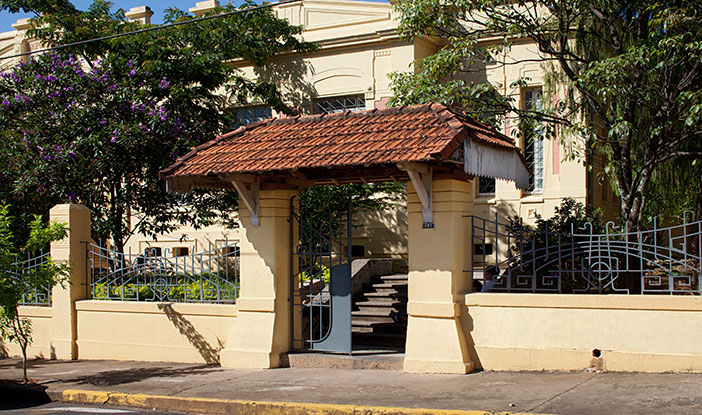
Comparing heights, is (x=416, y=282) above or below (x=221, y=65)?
below

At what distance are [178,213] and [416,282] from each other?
792 cm

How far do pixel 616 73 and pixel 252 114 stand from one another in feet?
37.0

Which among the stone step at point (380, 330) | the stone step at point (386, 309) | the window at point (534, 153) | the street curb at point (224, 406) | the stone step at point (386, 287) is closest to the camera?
the street curb at point (224, 406)

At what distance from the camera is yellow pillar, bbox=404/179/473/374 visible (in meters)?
9.39

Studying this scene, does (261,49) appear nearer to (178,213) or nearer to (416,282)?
(178,213)

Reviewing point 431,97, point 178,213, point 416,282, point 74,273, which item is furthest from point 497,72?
point 74,273

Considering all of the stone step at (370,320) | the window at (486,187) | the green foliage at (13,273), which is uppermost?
Answer: the window at (486,187)

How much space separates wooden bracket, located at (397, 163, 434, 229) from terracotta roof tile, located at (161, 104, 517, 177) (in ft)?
1.08

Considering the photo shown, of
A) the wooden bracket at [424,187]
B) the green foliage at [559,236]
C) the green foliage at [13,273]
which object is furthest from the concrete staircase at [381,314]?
the green foliage at [13,273]

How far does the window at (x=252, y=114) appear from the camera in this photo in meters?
19.7

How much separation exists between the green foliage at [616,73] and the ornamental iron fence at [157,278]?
4379mm

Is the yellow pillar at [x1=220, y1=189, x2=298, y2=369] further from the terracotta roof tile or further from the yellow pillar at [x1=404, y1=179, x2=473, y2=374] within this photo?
the yellow pillar at [x1=404, y1=179, x2=473, y2=374]

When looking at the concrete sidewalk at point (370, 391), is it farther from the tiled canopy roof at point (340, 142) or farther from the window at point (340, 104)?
the window at point (340, 104)

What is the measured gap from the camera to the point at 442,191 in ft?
31.2
